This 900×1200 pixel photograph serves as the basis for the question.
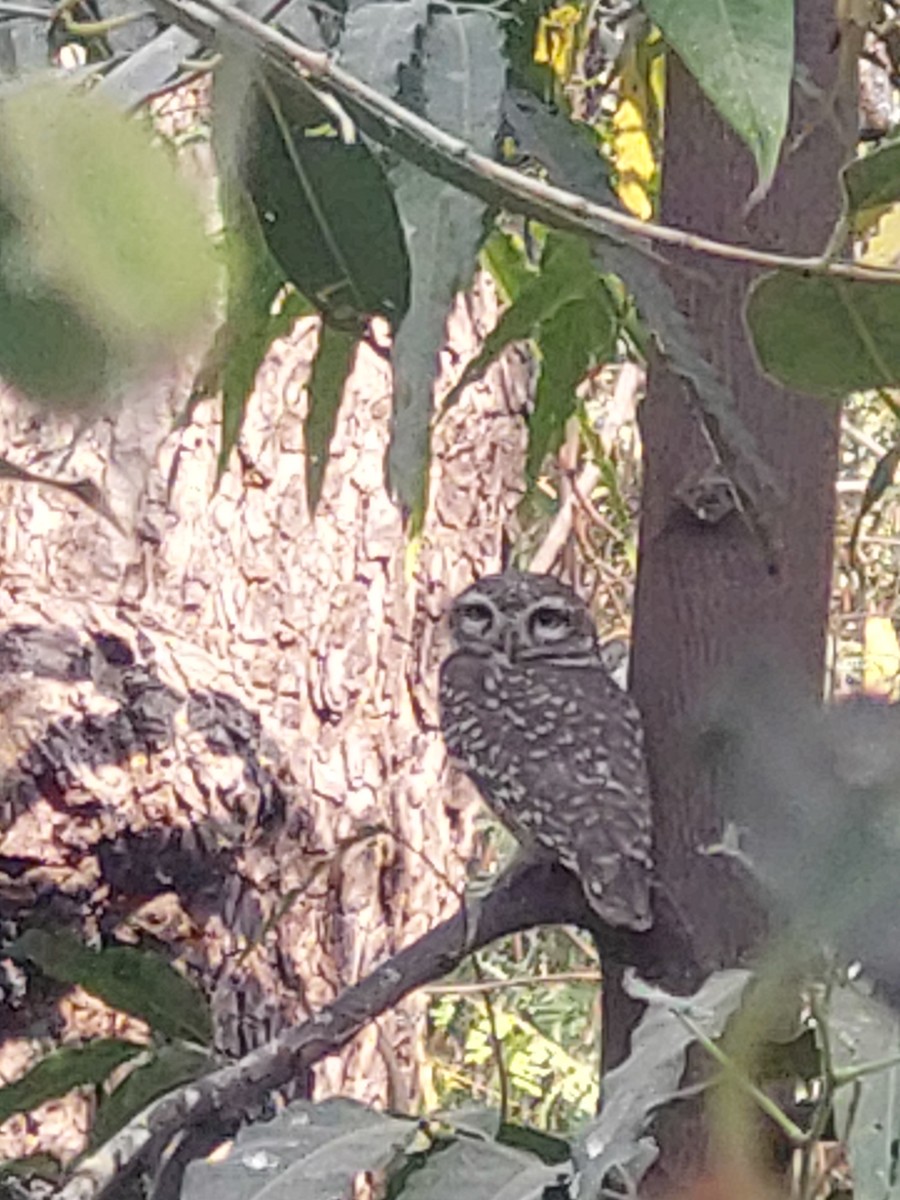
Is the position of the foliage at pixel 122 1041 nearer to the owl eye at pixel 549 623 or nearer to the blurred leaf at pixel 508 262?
the blurred leaf at pixel 508 262

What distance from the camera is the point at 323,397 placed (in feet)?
1.85

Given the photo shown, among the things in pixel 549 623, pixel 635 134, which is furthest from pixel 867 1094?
pixel 549 623

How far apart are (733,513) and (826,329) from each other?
1.06 feet

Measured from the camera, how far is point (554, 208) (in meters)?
0.33

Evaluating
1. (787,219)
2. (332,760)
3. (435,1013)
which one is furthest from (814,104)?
(435,1013)

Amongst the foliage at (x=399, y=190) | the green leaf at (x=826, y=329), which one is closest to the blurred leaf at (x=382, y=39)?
the foliage at (x=399, y=190)

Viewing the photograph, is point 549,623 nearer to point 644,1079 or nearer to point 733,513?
point 733,513

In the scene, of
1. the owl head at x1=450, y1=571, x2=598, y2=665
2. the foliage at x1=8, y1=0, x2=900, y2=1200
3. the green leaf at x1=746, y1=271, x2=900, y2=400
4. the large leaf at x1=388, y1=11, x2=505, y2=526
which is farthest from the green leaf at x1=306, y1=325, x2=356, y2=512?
the owl head at x1=450, y1=571, x2=598, y2=665

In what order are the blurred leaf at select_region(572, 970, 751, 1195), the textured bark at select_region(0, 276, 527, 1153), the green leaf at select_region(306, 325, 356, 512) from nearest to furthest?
1. the blurred leaf at select_region(572, 970, 751, 1195)
2. the green leaf at select_region(306, 325, 356, 512)
3. the textured bark at select_region(0, 276, 527, 1153)

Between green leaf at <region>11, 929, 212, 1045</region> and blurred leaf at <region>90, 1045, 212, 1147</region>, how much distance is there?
0.01m

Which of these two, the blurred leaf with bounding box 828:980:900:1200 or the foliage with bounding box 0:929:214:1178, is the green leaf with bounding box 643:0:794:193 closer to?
the blurred leaf with bounding box 828:980:900:1200

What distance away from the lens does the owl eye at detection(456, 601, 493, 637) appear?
1.26 m

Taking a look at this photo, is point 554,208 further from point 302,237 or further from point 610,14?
point 610,14

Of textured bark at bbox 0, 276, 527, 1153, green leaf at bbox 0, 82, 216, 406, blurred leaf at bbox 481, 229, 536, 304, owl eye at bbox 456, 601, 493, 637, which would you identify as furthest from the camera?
owl eye at bbox 456, 601, 493, 637
